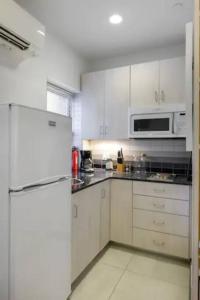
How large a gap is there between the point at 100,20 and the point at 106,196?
1878mm

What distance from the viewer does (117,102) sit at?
282 cm

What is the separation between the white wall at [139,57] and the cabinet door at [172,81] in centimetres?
32

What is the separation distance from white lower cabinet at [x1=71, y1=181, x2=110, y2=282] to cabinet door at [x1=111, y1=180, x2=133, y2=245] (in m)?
0.08

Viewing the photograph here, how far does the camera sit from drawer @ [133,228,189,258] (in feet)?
7.39

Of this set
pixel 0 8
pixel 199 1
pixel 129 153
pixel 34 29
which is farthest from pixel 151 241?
pixel 0 8

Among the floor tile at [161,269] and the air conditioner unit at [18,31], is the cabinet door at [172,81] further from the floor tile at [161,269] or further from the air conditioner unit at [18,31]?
the floor tile at [161,269]

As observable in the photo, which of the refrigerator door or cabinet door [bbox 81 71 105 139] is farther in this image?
cabinet door [bbox 81 71 105 139]

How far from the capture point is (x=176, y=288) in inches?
74.8

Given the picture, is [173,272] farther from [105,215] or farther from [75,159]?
[75,159]

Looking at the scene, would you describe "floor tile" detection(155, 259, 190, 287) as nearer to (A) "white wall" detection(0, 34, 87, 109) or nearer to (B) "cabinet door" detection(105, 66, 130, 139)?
(B) "cabinet door" detection(105, 66, 130, 139)

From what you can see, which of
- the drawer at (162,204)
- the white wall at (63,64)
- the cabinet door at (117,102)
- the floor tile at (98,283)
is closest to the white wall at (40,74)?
the white wall at (63,64)

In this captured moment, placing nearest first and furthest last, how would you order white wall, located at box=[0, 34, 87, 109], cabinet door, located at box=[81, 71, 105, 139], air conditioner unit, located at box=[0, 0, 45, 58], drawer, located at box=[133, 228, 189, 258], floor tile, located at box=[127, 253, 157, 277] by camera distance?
air conditioner unit, located at box=[0, 0, 45, 58]
white wall, located at box=[0, 34, 87, 109]
floor tile, located at box=[127, 253, 157, 277]
drawer, located at box=[133, 228, 189, 258]
cabinet door, located at box=[81, 71, 105, 139]

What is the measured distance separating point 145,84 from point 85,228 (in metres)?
1.84

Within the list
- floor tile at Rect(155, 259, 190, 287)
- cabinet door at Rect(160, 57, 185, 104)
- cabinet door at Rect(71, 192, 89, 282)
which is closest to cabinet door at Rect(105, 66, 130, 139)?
cabinet door at Rect(160, 57, 185, 104)
